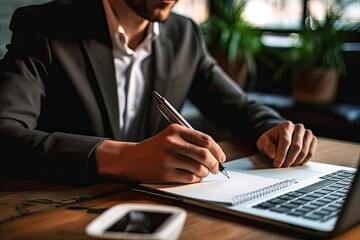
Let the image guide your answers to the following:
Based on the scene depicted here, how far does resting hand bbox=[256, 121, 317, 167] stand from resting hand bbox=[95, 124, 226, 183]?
0.75 feet

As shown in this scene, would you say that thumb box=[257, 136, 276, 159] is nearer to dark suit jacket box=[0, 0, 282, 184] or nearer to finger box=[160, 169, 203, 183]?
dark suit jacket box=[0, 0, 282, 184]

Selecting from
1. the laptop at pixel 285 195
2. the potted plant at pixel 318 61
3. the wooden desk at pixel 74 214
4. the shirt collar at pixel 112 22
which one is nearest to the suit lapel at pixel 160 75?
the shirt collar at pixel 112 22

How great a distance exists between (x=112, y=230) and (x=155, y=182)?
31 cm

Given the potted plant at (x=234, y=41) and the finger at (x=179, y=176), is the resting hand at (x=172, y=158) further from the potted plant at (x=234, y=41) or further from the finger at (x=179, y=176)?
the potted plant at (x=234, y=41)

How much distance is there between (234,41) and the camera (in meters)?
3.13

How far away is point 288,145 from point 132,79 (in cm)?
62

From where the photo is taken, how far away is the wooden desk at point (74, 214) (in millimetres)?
819

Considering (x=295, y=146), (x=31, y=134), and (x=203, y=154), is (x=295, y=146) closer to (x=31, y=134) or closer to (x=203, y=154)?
(x=203, y=154)

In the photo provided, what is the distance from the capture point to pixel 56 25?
1.57 metres

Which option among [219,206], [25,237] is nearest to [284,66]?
[219,206]

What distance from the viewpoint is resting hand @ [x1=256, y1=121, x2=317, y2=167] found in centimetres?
123

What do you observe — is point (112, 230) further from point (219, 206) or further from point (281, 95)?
point (281, 95)

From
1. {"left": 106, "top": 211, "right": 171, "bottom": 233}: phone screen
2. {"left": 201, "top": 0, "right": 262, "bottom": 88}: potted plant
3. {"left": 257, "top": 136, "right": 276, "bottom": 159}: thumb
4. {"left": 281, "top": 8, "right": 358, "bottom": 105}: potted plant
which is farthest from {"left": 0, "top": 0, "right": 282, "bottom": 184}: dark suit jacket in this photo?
{"left": 201, "top": 0, "right": 262, "bottom": 88}: potted plant

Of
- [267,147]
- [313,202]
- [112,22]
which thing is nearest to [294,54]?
[112,22]
